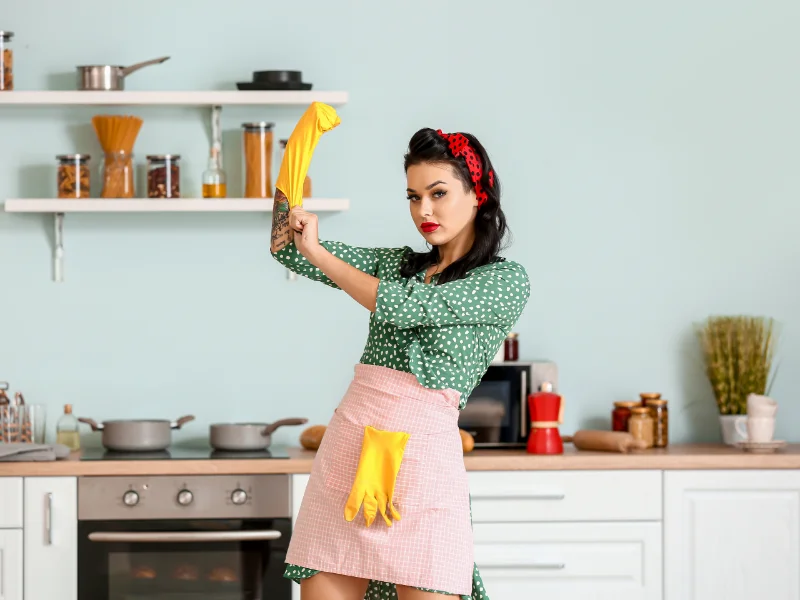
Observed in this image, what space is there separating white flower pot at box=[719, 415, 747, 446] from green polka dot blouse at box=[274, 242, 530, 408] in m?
1.50

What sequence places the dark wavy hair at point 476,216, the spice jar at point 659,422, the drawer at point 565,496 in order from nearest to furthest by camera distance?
1. the dark wavy hair at point 476,216
2. the drawer at point 565,496
3. the spice jar at point 659,422

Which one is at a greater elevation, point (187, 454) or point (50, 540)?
point (187, 454)

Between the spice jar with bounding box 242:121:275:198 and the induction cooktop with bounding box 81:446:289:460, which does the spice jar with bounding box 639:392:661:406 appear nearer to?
the induction cooktop with bounding box 81:446:289:460

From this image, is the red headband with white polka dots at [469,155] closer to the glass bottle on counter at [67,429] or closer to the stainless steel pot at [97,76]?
the stainless steel pot at [97,76]

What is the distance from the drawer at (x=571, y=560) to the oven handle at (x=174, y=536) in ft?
1.95

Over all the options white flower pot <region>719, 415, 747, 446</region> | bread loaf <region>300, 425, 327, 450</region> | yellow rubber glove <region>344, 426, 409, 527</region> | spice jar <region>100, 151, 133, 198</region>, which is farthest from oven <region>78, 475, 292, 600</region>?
white flower pot <region>719, 415, 747, 446</region>

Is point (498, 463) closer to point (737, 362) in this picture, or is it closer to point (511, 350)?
point (511, 350)

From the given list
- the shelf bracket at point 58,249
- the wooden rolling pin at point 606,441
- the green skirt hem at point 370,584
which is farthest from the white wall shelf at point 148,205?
the green skirt hem at point 370,584

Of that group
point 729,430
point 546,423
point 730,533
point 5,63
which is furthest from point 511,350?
point 5,63

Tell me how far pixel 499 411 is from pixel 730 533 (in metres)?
0.70

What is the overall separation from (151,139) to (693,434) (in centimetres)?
187

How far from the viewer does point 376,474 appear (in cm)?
182

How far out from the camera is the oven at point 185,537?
9.34 ft

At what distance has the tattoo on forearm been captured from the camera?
6.31 feet
